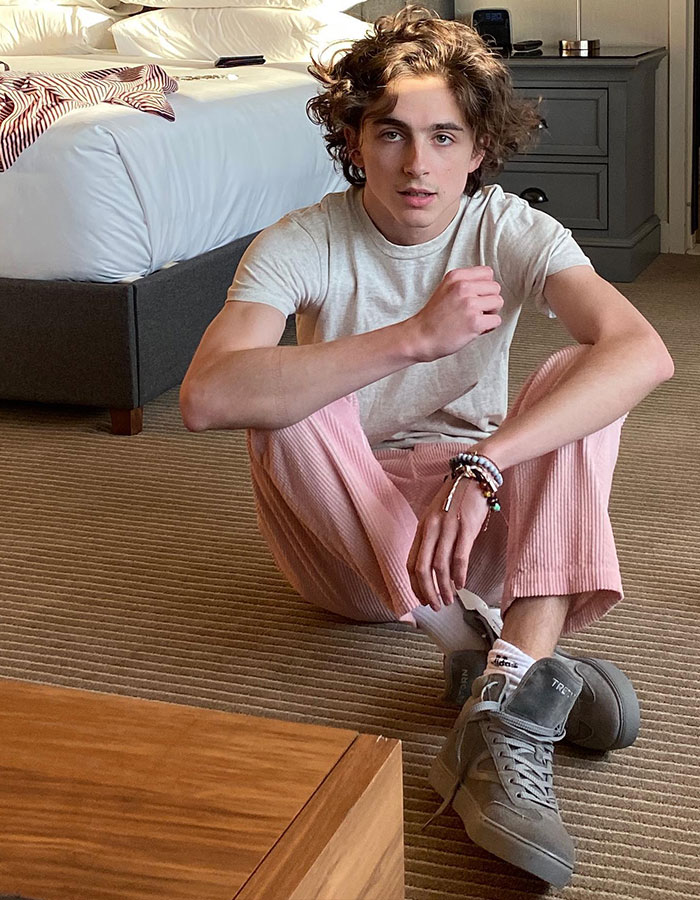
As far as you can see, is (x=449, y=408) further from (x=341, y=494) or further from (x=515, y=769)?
(x=515, y=769)

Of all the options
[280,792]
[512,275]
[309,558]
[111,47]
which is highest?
[111,47]

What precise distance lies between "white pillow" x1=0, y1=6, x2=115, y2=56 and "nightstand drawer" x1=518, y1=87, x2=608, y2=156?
1567mm

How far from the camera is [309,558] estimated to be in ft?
5.46

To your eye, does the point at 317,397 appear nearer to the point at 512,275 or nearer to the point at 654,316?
the point at 512,275

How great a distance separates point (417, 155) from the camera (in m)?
1.56

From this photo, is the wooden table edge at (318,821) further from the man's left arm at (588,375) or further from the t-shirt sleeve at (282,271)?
the t-shirt sleeve at (282,271)

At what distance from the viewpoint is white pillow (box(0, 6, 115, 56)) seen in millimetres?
4320

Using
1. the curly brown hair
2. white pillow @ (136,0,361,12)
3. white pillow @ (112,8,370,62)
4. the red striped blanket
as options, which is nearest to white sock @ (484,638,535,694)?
the curly brown hair

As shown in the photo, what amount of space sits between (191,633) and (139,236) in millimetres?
1097

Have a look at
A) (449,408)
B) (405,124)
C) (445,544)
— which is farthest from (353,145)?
(445,544)

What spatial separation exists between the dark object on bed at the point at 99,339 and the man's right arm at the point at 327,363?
1.17 m

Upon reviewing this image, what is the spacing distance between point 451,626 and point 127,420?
1.35m

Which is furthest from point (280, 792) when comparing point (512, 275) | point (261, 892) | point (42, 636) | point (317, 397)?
point (42, 636)

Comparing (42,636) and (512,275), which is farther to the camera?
(42,636)
